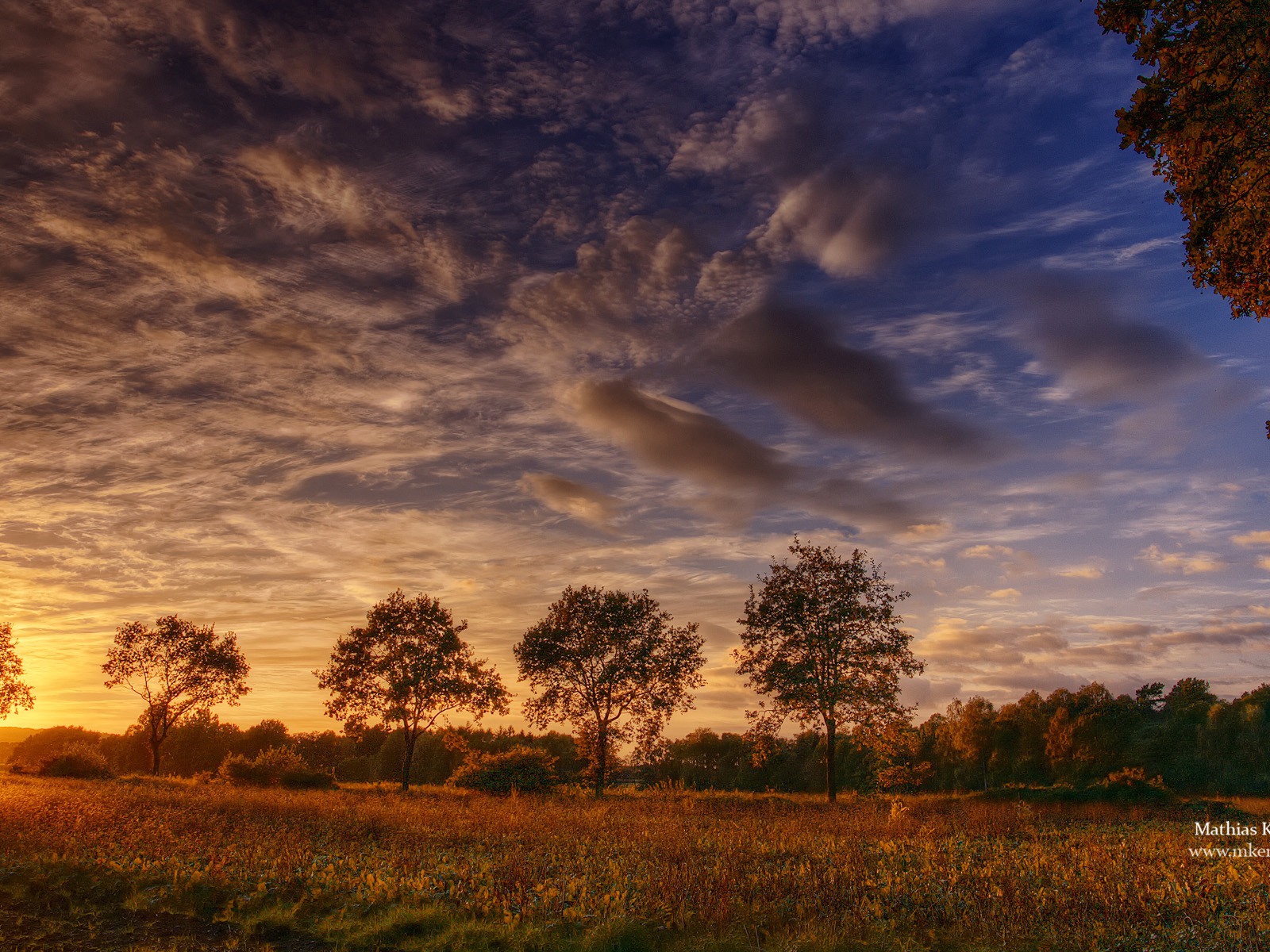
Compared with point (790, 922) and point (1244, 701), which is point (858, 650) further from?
point (1244, 701)

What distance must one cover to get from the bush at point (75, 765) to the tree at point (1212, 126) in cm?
5255

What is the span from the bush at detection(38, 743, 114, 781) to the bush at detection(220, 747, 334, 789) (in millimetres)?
6994

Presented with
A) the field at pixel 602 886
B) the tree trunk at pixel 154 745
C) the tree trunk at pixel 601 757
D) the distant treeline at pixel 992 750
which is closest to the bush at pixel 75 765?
the distant treeline at pixel 992 750

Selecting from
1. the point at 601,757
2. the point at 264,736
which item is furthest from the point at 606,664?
the point at 264,736

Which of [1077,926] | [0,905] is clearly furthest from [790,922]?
[0,905]

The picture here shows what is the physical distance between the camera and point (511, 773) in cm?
3969

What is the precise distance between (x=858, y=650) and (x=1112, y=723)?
32.9 metres

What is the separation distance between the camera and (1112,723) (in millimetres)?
54500

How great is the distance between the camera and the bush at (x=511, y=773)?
39125 millimetres

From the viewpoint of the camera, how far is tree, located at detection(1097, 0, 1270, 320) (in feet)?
39.0

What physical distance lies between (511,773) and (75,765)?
82.9 ft

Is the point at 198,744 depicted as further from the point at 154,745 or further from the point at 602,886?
the point at 602,886

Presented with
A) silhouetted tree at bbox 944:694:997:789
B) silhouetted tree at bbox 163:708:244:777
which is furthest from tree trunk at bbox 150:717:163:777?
silhouetted tree at bbox 944:694:997:789

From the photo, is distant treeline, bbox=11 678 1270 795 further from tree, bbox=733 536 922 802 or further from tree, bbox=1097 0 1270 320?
tree, bbox=1097 0 1270 320
